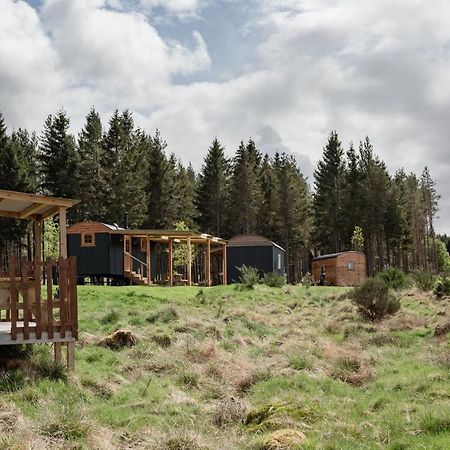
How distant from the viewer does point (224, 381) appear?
28.6 ft

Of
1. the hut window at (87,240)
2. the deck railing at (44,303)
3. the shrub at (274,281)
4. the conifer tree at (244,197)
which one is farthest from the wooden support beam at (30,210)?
the conifer tree at (244,197)

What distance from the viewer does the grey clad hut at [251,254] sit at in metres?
38.1

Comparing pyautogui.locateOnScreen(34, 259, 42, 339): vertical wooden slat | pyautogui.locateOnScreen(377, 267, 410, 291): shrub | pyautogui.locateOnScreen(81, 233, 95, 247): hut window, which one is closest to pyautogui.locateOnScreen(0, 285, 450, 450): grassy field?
pyautogui.locateOnScreen(34, 259, 42, 339): vertical wooden slat

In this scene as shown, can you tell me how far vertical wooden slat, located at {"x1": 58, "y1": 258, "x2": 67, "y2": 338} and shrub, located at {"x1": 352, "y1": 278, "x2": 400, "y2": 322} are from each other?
32.4ft

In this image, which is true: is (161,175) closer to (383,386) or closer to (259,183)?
(259,183)

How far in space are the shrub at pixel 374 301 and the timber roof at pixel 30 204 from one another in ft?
30.1

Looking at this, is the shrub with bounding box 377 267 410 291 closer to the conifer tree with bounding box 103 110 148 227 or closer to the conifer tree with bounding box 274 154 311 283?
the conifer tree with bounding box 103 110 148 227

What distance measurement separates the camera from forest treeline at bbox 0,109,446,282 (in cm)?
4122

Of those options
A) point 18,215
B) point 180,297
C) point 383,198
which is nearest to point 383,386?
point 18,215

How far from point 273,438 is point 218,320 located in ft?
27.8

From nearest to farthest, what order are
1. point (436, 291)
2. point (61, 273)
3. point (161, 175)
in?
point (61, 273) < point (436, 291) < point (161, 175)

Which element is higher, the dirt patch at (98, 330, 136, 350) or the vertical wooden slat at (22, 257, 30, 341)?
the vertical wooden slat at (22, 257, 30, 341)

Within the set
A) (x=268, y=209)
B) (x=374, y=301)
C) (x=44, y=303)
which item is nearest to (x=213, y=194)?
(x=268, y=209)

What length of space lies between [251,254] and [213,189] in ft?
42.8
